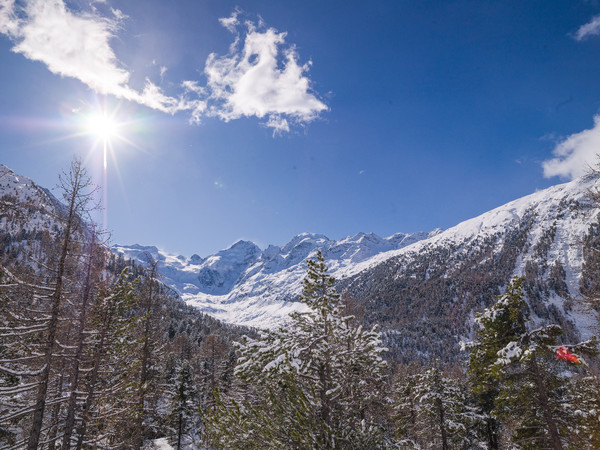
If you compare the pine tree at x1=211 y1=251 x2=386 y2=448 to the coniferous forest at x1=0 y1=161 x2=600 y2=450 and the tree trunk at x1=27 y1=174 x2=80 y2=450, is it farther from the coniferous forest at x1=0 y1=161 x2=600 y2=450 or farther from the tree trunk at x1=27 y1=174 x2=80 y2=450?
the tree trunk at x1=27 y1=174 x2=80 y2=450

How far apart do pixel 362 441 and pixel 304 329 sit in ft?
12.2

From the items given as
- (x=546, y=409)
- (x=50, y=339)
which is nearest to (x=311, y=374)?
(x=50, y=339)

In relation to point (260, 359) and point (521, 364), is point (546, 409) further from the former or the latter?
point (260, 359)

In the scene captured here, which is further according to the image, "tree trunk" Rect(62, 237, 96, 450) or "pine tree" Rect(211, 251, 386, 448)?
"tree trunk" Rect(62, 237, 96, 450)

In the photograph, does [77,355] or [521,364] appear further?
[521,364]


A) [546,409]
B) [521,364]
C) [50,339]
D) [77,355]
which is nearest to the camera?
[50,339]

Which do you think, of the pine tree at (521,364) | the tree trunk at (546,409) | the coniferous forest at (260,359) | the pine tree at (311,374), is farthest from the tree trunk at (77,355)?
the tree trunk at (546,409)

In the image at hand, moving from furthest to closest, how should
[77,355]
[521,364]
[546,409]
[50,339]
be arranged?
1. [521,364]
2. [546,409]
3. [77,355]
4. [50,339]

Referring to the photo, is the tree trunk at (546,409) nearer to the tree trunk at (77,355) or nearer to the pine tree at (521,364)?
the pine tree at (521,364)

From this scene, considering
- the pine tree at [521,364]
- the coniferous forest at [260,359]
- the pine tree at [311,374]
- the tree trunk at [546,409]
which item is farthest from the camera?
the pine tree at [521,364]

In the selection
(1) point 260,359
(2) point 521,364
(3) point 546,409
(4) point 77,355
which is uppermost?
(4) point 77,355

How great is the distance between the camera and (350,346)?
11.2 metres

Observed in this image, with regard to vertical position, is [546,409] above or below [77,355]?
below

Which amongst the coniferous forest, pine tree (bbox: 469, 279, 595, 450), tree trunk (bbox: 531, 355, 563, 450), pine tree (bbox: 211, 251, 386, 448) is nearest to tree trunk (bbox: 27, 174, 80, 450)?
the coniferous forest
